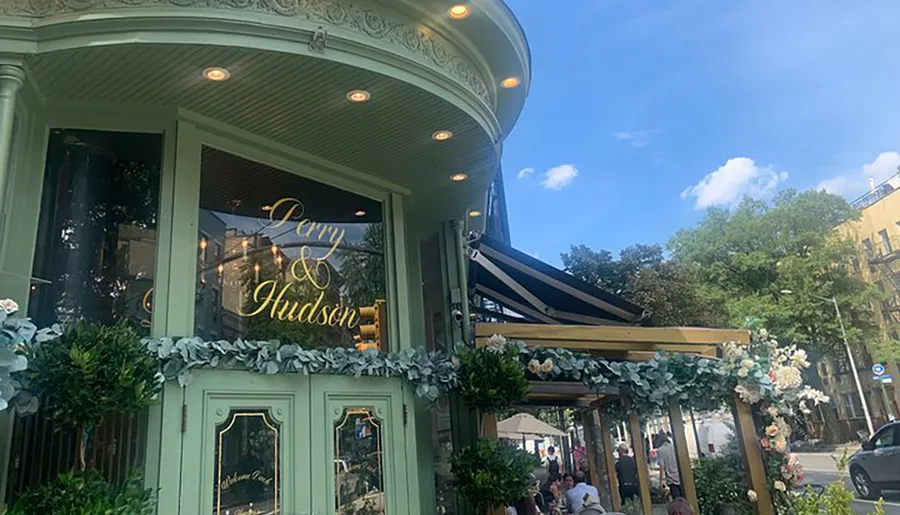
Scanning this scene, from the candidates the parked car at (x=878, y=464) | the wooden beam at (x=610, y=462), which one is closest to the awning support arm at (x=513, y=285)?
the wooden beam at (x=610, y=462)

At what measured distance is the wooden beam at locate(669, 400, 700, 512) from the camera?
5.52m

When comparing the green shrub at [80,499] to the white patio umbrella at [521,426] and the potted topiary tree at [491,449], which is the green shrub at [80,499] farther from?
the white patio umbrella at [521,426]

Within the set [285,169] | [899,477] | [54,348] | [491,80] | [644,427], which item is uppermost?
[491,80]

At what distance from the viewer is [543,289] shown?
8.05 metres

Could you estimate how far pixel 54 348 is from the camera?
2.91 meters

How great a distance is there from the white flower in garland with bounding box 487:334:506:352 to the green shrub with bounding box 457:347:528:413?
6.0 inches

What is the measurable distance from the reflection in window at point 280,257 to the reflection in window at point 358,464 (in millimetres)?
651

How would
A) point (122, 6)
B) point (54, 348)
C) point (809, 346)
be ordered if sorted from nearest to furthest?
1. point (54, 348)
2. point (122, 6)
3. point (809, 346)

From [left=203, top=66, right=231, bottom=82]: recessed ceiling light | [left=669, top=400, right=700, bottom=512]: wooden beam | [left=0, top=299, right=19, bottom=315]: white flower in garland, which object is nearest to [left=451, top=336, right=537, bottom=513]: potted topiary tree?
[left=669, top=400, right=700, bottom=512]: wooden beam

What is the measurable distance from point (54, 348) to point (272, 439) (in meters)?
1.49

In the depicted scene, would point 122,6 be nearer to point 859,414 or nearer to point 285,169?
point 285,169

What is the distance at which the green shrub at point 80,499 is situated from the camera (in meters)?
2.75

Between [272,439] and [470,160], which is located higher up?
[470,160]

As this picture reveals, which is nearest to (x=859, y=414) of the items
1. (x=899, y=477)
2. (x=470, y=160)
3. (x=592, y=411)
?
(x=899, y=477)
